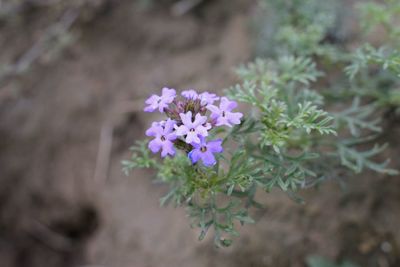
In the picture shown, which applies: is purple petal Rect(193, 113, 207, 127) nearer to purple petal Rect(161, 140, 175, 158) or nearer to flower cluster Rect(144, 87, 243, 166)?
flower cluster Rect(144, 87, 243, 166)

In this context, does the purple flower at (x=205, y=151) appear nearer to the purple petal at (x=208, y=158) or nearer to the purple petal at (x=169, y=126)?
the purple petal at (x=208, y=158)

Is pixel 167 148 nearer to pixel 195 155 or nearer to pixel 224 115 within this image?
pixel 195 155

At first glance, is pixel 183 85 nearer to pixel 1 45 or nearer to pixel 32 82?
pixel 32 82

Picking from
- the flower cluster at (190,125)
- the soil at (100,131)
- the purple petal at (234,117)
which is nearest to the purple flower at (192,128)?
the flower cluster at (190,125)

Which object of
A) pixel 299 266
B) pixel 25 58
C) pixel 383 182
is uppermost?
pixel 25 58

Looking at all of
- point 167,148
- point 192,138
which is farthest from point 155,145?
point 192,138

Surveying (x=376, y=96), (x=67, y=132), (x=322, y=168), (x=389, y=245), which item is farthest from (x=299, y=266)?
(x=67, y=132)

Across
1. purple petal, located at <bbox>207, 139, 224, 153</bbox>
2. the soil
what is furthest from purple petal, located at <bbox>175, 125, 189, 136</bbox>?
the soil
